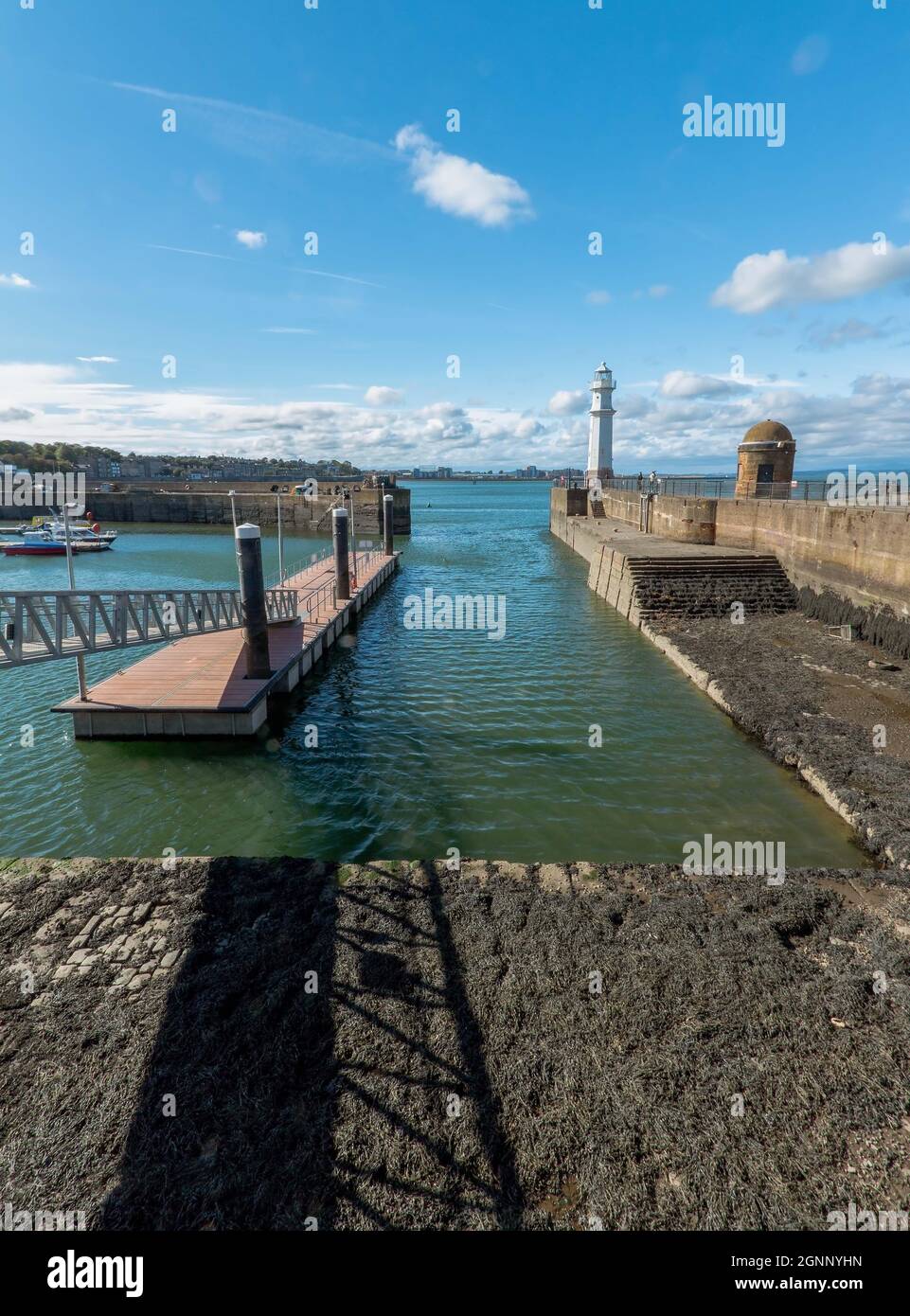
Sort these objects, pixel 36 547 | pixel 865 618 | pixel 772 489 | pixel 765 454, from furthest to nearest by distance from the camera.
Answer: pixel 36 547, pixel 765 454, pixel 772 489, pixel 865 618

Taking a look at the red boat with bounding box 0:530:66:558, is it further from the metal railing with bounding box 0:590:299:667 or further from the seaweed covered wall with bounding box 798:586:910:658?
the seaweed covered wall with bounding box 798:586:910:658

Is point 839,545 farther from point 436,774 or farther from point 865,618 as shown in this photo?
point 436,774

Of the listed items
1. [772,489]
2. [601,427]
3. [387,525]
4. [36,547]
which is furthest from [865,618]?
[36,547]

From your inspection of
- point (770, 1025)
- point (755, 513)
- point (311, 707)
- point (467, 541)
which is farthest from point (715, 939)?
point (467, 541)

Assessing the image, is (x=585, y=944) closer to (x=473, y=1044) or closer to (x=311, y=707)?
(x=473, y=1044)

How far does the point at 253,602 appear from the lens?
679 inches

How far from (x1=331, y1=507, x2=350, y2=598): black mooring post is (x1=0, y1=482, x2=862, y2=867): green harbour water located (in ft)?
18.9

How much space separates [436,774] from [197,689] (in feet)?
22.7

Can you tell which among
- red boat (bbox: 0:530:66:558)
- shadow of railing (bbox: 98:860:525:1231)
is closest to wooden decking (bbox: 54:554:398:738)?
shadow of railing (bbox: 98:860:525:1231)

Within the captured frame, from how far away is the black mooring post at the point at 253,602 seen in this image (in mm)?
17125

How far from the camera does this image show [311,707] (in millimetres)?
18484

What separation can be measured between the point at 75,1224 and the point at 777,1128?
229 inches

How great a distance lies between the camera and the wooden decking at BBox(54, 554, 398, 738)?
15484mm
